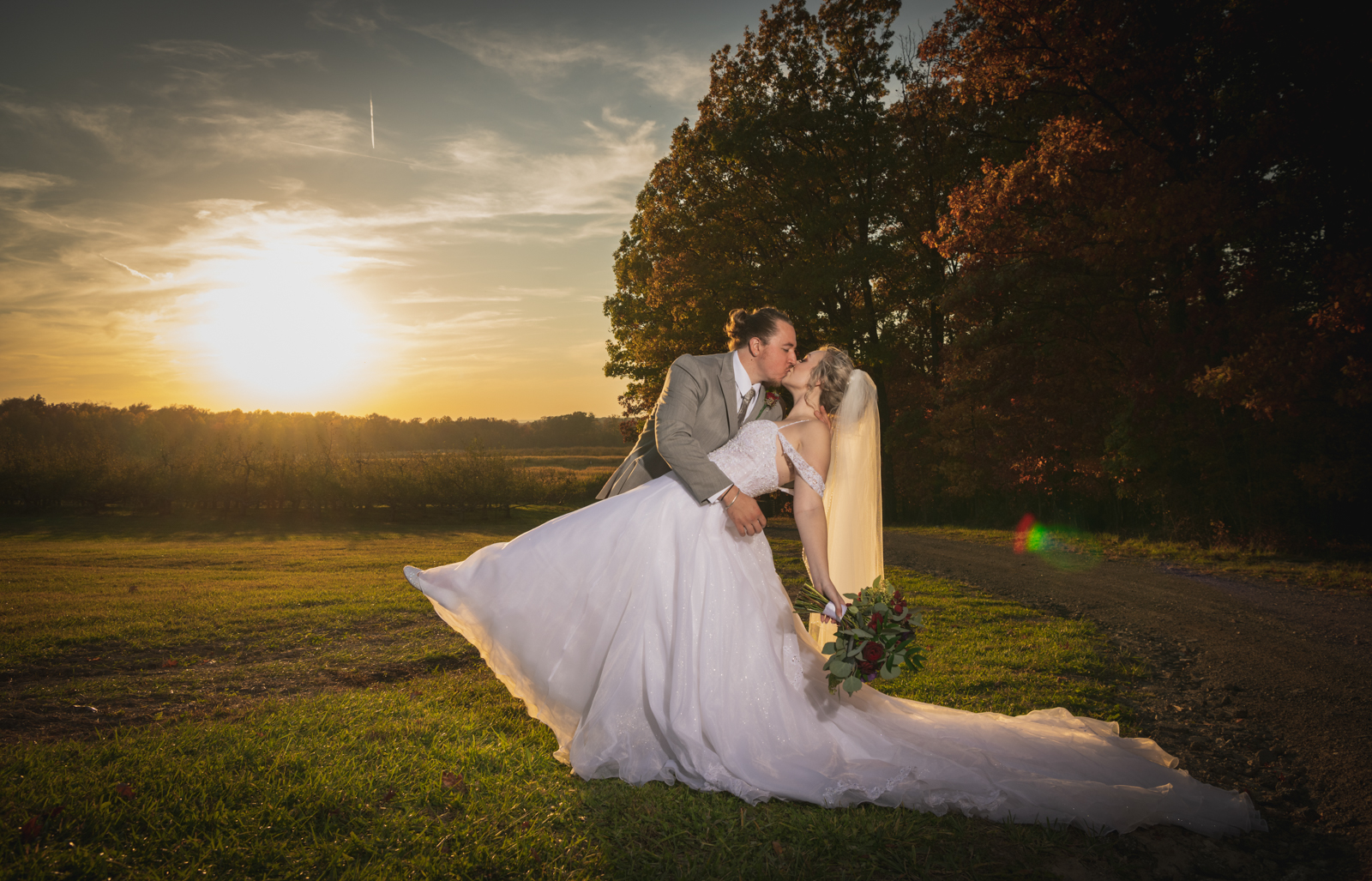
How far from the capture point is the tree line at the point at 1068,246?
38.0ft

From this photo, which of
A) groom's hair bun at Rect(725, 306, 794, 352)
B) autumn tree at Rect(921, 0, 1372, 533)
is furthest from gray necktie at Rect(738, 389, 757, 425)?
Result: autumn tree at Rect(921, 0, 1372, 533)

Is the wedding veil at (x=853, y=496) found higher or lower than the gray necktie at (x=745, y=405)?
lower

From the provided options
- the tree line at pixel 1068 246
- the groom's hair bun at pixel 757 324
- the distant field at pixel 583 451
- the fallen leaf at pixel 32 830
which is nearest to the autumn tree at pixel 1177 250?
the tree line at pixel 1068 246

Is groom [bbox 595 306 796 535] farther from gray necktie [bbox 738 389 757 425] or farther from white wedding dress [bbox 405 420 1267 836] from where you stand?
white wedding dress [bbox 405 420 1267 836]

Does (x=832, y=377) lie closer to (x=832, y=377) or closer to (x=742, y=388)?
(x=832, y=377)

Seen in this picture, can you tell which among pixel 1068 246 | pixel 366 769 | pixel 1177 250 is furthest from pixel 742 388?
pixel 1177 250

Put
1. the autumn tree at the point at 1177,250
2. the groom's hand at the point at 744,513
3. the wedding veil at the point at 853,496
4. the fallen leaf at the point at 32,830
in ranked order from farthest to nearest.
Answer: the autumn tree at the point at 1177,250
the wedding veil at the point at 853,496
the groom's hand at the point at 744,513
the fallen leaf at the point at 32,830

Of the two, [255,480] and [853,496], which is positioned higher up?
[853,496]

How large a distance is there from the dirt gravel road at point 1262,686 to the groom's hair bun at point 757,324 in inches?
143

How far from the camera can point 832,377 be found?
4371 millimetres

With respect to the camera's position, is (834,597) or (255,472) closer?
(834,597)

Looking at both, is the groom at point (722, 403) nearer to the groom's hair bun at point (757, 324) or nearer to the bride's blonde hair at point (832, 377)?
the groom's hair bun at point (757, 324)

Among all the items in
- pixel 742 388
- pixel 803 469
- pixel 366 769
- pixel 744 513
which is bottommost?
pixel 366 769

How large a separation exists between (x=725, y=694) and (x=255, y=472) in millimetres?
23989
